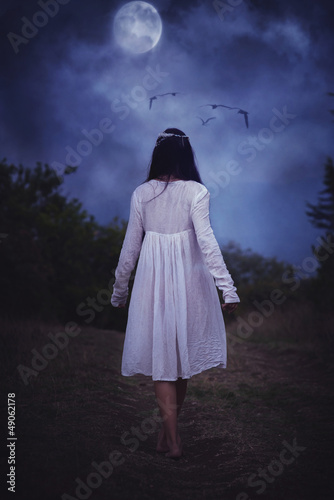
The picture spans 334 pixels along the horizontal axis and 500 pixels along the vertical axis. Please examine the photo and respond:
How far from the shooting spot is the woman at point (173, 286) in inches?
116

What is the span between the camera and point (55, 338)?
681 cm

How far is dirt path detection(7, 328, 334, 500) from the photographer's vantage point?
7.34 ft

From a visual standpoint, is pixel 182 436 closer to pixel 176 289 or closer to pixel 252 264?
pixel 176 289

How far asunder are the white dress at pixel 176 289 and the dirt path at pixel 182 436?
593 millimetres

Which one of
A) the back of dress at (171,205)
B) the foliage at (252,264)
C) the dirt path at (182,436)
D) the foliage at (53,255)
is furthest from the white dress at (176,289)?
the foliage at (252,264)

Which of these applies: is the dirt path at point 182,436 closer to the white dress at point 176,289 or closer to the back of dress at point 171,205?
the white dress at point 176,289

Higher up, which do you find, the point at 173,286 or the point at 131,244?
the point at 131,244

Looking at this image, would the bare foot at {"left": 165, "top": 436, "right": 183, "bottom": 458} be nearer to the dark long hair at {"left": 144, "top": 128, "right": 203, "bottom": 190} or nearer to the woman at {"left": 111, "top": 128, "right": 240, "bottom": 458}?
the woman at {"left": 111, "top": 128, "right": 240, "bottom": 458}

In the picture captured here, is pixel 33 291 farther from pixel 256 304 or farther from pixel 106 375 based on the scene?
pixel 256 304

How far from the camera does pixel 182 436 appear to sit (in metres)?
3.49

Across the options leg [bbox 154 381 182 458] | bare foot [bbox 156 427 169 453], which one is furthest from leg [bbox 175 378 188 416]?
bare foot [bbox 156 427 169 453]

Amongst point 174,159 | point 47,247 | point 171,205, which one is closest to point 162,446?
point 171,205

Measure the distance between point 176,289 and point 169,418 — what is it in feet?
2.89

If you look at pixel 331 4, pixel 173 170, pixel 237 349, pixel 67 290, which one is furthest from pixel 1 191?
pixel 173 170
